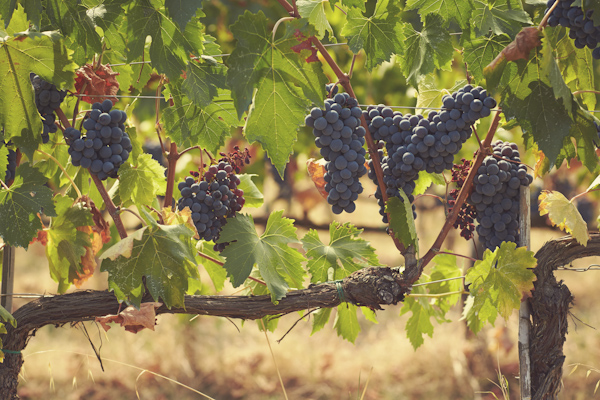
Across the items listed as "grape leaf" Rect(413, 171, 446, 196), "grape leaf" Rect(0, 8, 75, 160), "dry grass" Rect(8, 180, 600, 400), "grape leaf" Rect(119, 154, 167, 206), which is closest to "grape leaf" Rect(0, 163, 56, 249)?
"grape leaf" Rect(0, 8, 75, 160)

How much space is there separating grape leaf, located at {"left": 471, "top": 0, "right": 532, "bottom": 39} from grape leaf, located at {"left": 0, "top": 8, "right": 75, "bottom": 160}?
0.87 m

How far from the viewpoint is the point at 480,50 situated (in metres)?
1.24

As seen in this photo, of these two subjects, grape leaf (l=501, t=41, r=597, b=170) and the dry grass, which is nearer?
grape leaf (l=501, t=41, r=597, b=170)

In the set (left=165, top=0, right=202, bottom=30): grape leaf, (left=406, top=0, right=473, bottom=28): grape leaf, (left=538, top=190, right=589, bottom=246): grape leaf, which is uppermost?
(left=165, top=0, right=202, bottom=30): grape leaf

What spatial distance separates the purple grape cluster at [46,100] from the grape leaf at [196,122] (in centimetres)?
25

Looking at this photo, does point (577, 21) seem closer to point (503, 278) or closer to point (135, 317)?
point (503, 278)

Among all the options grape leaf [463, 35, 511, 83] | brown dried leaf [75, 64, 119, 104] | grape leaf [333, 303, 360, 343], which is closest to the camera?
grape leaf [463, 35, 511, 83]

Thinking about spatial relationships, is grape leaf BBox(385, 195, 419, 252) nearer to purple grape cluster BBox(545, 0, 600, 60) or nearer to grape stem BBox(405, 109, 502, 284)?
grape stem BBox(405, 109, 502, 284)

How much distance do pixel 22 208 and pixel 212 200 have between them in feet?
1.36

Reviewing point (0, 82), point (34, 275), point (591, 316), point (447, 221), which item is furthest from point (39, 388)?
point (591, 316)

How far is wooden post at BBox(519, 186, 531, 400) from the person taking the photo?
4.37 feet

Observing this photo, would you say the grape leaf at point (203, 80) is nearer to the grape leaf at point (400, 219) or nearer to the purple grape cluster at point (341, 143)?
the purple grape cluster at point (341, 143)

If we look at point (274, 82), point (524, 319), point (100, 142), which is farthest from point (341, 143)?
point (524, 319)

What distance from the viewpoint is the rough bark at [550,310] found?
133 centimetres
